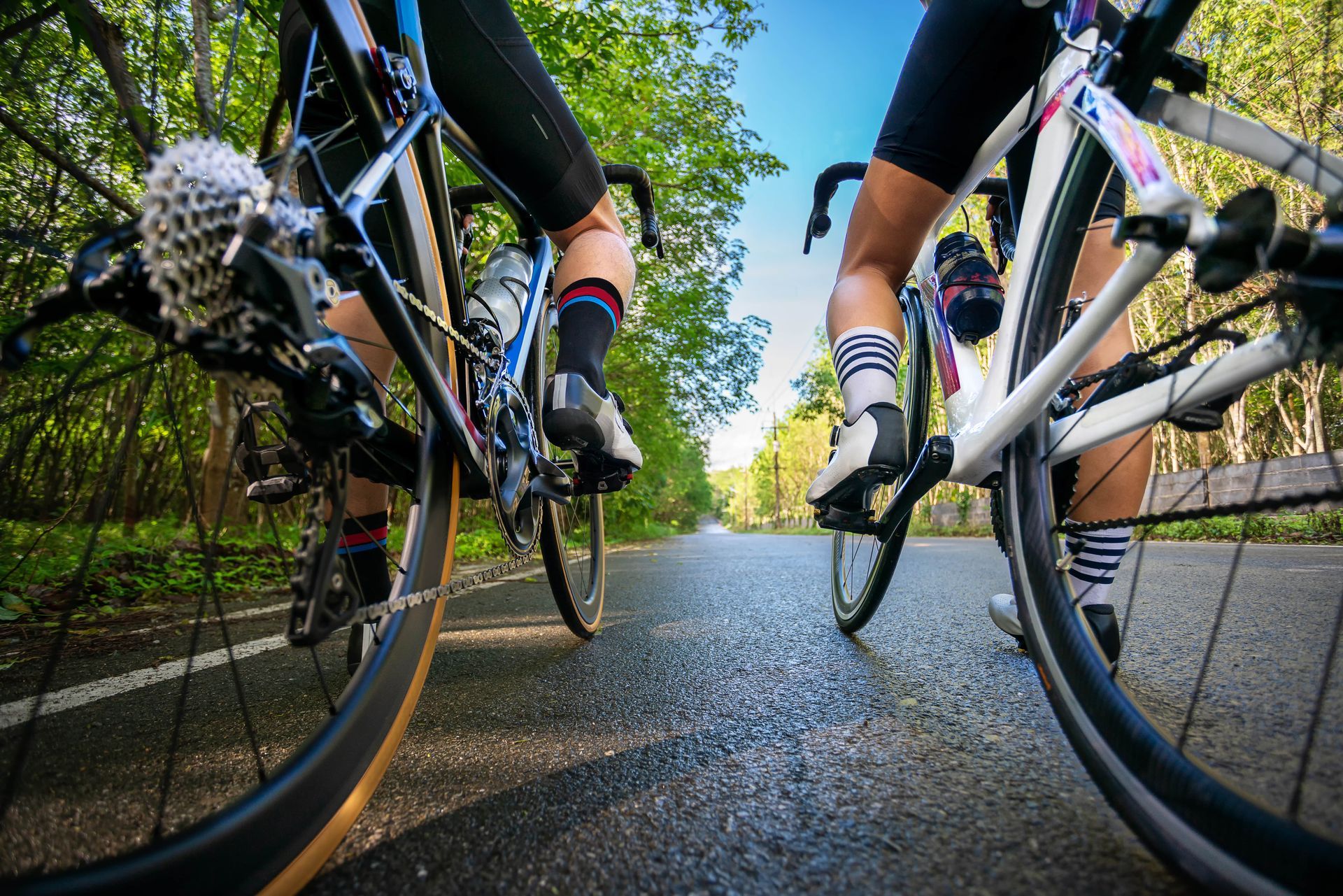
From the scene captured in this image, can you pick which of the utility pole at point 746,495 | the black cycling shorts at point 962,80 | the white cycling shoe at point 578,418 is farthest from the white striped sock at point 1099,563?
the utility pole at point 746,495

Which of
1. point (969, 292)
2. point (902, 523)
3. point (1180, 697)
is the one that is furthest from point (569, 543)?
point (1180, 697)

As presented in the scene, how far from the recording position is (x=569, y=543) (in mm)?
2215

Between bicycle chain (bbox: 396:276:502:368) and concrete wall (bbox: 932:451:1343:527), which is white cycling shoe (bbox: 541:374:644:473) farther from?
concrete wall (bbox: 932:451:1343:527)

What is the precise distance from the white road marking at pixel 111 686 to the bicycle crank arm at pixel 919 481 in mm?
1474

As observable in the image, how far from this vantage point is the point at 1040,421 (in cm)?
102

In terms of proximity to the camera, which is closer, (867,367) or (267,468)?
(267,468)

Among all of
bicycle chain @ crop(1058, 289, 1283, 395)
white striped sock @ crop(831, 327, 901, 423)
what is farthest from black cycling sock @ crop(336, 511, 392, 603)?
bicycle chain @ crop(1058, 289, 1283, 395)

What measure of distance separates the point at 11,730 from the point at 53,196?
3.22 ft

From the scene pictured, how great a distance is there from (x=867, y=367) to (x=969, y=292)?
0.38m

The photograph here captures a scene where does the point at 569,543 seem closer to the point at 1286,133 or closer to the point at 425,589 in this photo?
the point at 425,589

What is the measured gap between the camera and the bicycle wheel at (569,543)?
6.20ft

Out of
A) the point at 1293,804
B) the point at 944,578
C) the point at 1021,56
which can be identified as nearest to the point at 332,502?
the point at 1293,804

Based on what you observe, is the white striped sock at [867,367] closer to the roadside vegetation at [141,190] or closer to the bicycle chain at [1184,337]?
the bicycle chain at [1184,337]

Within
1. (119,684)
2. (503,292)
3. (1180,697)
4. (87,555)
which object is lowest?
(119,684)
